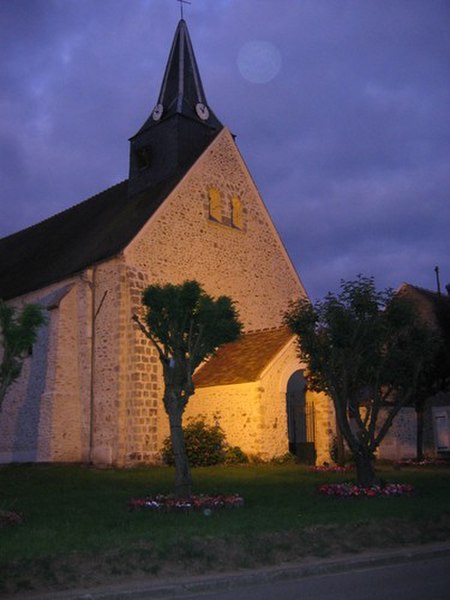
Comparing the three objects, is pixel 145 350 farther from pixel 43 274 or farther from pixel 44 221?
pixel 44 221

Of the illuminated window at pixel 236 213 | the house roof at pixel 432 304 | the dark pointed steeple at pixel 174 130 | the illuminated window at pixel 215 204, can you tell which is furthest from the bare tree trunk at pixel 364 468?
the house roof at pixel 432 304

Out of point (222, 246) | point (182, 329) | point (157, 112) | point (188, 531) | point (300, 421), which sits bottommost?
point (188, 531)

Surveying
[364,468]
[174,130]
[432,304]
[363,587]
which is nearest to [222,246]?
[174,130]

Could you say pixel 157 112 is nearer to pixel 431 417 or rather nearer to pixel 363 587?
pixel 431 417

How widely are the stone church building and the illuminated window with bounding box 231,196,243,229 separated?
0.14ft

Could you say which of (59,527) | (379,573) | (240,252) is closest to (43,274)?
(240,252)

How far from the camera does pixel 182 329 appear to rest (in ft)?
38.8

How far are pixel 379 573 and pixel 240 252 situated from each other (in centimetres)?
1731

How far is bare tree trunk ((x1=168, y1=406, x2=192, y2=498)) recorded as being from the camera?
1102cm

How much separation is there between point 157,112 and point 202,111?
5.49 feet

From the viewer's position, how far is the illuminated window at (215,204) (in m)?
23.1

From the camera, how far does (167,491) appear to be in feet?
41.8

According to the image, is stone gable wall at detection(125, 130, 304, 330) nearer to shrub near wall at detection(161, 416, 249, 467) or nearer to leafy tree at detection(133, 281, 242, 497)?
shrub near wall at detection(161, 416, 249, 467)

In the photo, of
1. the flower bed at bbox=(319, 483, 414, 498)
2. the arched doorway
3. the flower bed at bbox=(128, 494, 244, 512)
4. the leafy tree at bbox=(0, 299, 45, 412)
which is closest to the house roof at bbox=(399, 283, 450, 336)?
the arched doorway
